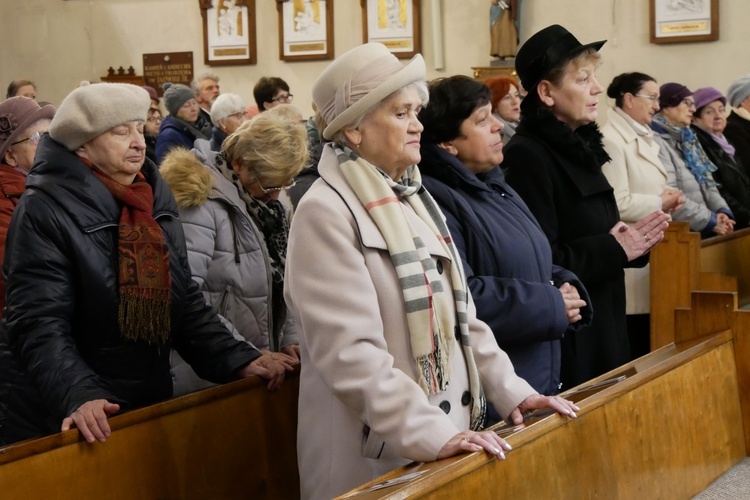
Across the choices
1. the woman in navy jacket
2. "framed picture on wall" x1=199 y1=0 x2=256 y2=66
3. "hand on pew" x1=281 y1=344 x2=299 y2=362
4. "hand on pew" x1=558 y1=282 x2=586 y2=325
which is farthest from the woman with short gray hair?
"framed picture on wall" x1=199 y1=0 x2=256 y2=66

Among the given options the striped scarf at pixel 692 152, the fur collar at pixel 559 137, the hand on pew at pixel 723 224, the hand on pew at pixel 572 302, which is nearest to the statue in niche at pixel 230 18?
the striped scarf at pixel 692 152

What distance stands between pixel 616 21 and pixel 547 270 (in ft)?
27.6

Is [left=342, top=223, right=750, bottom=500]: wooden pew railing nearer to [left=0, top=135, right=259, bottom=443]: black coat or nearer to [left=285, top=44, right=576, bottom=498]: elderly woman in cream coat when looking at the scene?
[left=285, top=44, right=576, bottom=498]: elderly woman in cream coat

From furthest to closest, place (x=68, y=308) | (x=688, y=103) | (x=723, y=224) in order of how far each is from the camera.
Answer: (x=688, y=103) < (x=723, y=224) < (x=68, y=308)

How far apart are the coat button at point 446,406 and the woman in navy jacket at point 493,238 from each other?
45 cm

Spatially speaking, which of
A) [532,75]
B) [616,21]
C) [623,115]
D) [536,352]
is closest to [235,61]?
[616,21]

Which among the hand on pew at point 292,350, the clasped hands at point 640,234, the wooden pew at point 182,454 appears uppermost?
the clasped hands at point 640,234

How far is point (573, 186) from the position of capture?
350 centimetres

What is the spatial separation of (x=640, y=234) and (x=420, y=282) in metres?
1.49

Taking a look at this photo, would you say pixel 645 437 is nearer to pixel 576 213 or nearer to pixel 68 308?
pixel 576 213

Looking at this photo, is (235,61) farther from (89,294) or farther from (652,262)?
(89,294)

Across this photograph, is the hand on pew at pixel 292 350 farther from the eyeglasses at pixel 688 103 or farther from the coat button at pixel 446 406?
the eyeglasses at pixel 688 103

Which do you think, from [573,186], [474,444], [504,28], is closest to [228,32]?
[504,28]

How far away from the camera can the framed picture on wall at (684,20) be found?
1036 cm
